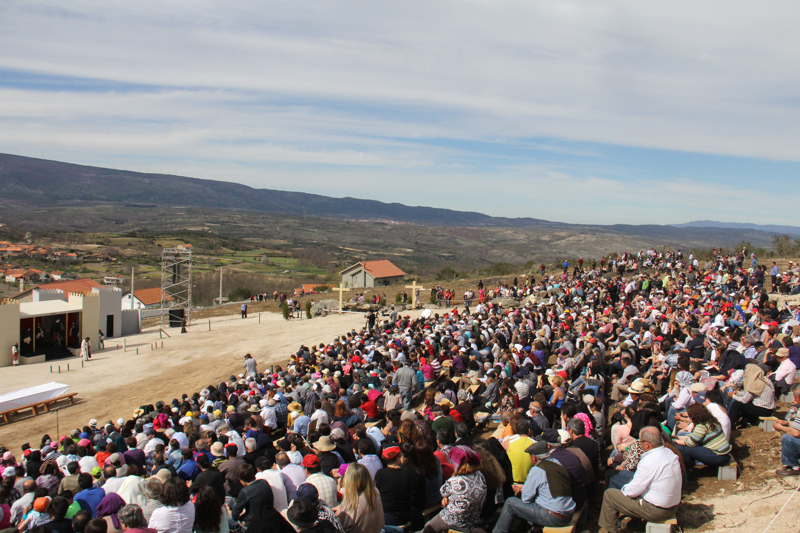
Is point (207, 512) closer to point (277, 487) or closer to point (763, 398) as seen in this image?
point (277, 487)

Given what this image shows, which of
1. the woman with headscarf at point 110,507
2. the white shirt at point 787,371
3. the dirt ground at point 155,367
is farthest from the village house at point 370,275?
the woman with headscarf at point 110,507

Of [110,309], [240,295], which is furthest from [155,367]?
[240,295]

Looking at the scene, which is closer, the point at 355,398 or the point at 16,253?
the point at 355,398

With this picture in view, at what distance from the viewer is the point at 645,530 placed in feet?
18.0

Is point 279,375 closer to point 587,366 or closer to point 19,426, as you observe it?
point 587,366

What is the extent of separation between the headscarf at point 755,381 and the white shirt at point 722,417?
129cm

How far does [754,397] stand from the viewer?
24.9 ft

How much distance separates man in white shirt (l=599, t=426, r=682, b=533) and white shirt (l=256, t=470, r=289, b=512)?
326 cm

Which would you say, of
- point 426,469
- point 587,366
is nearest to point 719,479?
point 426,469

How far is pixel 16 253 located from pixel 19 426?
107m

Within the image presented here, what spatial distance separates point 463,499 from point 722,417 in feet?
11.6

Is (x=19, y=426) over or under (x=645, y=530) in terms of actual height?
under

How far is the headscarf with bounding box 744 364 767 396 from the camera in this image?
7.46m

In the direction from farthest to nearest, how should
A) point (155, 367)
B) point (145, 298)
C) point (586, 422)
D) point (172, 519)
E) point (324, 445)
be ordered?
point (145, 298)
point (155, 367)
point (586, 422)
point (324, 445)
point (172, 519)
